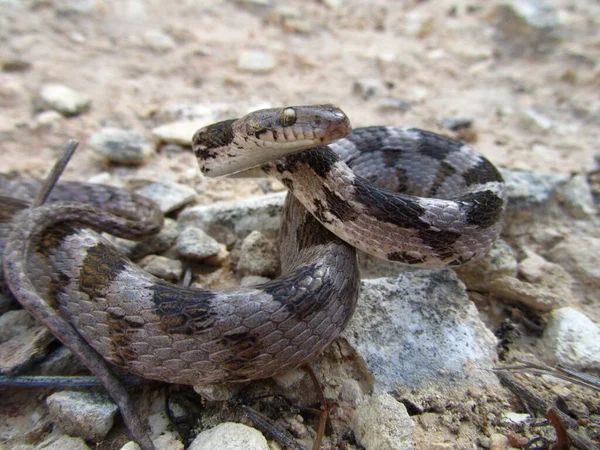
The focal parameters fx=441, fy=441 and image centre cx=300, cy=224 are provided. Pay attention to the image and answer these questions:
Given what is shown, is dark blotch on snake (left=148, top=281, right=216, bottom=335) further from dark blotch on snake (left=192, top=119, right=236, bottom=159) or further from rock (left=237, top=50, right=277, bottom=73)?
rock (left=237, top=50, right=277, bottom=73)

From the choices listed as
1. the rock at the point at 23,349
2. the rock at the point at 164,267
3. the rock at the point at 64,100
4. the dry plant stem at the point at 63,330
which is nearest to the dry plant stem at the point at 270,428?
the dry plant stem at the point at 63,330

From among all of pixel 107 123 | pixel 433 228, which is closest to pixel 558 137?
pixel 433 228

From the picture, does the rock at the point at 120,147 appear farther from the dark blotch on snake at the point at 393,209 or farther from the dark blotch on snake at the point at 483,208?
the dark blotch on snake at the point at 483,208

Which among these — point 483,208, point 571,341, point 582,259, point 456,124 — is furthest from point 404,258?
point 456,124

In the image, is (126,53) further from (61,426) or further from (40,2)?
(61,426)

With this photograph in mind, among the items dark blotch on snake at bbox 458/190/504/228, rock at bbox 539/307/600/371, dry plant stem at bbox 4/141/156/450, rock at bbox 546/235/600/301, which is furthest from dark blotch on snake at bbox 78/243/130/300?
rock at bbox 546/235/600/301

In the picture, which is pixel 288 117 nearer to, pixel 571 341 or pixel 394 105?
pixel 571 341
